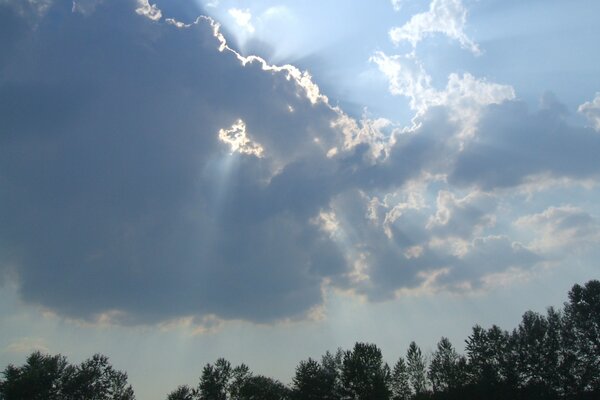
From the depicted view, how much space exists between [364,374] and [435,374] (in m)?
16.7

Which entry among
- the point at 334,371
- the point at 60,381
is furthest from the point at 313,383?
the point at 60,381

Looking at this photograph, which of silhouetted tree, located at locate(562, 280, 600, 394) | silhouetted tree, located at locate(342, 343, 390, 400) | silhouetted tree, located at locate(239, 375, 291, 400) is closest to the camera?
silhouetted tree, located at locate(562, 280, 600, 394)

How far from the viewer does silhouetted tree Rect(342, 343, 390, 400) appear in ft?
296

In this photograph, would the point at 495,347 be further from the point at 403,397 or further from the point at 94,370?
the point at 94,370

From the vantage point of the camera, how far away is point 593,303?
2960 inches

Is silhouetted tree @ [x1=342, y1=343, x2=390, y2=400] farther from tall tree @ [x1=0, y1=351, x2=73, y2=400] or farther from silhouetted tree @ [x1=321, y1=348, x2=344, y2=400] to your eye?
tall tree @ [x1=0, y1=351, x2=73, y2=400]

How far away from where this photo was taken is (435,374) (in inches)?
3782

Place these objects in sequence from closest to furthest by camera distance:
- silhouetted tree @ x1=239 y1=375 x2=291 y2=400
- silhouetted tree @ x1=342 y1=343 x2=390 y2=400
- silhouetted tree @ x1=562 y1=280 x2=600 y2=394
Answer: silhouetted tree @ x1=562 y1=280 x2=600 y2=394, silhouetted tree @ x1=342 y1=343 x2=390 y2=400, silhouetted tree @ x1=239 y1=375 x2=291 y2=400

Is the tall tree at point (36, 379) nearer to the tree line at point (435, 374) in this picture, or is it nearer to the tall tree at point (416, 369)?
the tree line at point (435, 374)

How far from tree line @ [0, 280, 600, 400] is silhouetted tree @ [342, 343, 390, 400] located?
0.20 m

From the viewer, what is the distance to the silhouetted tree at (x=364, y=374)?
90250 millimetres

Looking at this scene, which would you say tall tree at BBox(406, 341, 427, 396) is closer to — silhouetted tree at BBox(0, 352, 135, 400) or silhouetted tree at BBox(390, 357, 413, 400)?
silhouetted tree at BBox(390, 357, 413, 400)

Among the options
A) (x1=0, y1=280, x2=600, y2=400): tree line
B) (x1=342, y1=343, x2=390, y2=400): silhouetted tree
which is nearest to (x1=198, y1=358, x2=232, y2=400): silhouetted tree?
(x1=0, y1=280, x2=600, y2=400): tree line

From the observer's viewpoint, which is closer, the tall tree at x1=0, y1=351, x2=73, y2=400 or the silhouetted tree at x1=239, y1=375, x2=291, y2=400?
the tall tree at x1=0, y1=351, x2=73, y2=400
